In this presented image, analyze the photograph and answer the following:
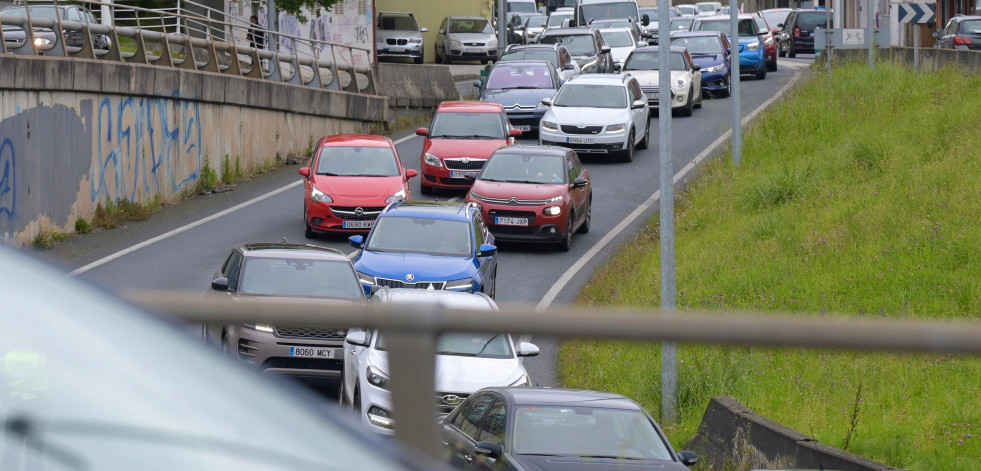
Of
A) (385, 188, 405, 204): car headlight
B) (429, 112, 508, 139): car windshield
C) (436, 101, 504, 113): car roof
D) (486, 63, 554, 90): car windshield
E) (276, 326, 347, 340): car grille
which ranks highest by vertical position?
(276, 326, 347, 340): car grille

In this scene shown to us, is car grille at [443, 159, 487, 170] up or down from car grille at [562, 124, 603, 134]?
down

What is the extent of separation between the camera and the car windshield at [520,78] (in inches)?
1293

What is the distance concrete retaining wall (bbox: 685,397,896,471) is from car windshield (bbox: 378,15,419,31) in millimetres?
39695

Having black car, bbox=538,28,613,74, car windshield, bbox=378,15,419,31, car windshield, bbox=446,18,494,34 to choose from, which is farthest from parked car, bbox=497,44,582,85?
car windshield, bbox=446,18,494,34

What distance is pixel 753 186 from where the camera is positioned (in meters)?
24.0

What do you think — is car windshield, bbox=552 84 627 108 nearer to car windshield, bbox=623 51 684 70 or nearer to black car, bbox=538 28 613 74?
car windshield, bbox=623 51 684 70

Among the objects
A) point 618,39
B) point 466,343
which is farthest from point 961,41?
point 466,343

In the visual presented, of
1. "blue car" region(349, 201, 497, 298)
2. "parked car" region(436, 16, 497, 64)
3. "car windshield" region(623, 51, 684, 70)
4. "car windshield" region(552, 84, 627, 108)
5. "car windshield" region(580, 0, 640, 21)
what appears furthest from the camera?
"car windshield" region(580, 0, 640, 21)

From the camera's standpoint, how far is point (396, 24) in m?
48.5

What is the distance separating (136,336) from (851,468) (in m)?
2.11

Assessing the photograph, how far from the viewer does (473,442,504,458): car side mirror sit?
3.31 metres

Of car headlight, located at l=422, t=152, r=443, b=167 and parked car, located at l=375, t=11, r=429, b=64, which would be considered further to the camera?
parked car, located at l=375, t=11, r=429, b=64

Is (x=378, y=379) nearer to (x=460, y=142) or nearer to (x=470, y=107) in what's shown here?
(x=460, y=142)

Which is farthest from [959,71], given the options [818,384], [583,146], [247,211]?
[818,384]
